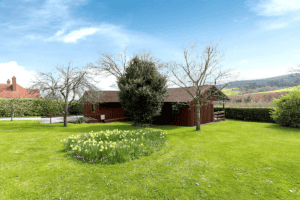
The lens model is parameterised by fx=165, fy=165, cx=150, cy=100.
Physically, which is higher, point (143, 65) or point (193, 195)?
point (143, 65)

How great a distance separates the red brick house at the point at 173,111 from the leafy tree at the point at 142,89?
3005mm

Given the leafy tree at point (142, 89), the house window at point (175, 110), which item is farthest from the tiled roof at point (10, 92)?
the house window at point (175, 110)

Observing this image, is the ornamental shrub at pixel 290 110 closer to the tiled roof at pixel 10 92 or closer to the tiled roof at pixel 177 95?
the tiled roof at pixel 177 95

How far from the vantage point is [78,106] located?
31594mm

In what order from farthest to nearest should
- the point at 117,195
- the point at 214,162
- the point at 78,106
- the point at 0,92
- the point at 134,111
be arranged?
the point at 0,92 < the point at 78,106 < the point at 134,111 < the point at 214,162 < the point at 117,195

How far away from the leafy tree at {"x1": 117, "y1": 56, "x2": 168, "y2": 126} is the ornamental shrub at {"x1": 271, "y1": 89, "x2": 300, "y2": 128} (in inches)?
498

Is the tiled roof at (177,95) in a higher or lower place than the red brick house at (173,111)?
higher

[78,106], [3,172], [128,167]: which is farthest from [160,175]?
[78,106]

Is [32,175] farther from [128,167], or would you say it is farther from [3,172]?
[128,167]

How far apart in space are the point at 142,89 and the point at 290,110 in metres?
15.4

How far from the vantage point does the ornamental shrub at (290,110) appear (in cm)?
1667

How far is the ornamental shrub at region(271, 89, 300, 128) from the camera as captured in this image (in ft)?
54.7

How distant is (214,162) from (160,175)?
9.54 feet

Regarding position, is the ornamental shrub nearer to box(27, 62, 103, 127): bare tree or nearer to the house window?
the house window
